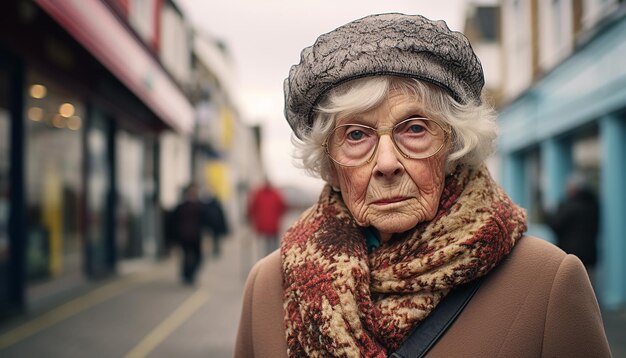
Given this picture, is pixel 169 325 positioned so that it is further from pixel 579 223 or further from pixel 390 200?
pixel 390 200

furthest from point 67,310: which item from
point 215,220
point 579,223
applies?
point 579,223

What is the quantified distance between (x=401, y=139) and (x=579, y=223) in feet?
23.2

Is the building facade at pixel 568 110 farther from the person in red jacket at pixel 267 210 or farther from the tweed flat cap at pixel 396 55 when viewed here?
the tweed flat cap at pixel 396 55

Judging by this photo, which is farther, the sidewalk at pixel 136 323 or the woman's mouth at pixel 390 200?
the sidewalk at pixel 136 323

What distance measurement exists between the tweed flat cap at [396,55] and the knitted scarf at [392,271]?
0.26m

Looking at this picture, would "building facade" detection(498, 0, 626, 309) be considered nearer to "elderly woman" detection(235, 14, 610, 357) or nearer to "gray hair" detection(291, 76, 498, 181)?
"gray hair" detection(291, 76, 498, 181)

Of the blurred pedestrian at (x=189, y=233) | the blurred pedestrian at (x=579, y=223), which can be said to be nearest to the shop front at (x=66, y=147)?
the blurred pedestrian at (x=189, y=233)

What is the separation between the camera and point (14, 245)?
8047mm

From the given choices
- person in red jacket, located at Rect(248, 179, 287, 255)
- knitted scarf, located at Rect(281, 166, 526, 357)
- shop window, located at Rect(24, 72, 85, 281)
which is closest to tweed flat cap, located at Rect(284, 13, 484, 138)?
knitted scarf, located at Rect(281, 166, 526, 357)

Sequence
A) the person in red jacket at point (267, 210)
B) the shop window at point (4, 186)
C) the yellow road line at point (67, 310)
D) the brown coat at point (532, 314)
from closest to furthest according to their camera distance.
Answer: the brown coat at point (532, 314) < the yellow road line at point (67, 310) < the shop window at point (4, 186) < the person in red jacket at point (267, 210)

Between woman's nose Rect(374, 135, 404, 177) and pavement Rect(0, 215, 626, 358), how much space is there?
4801 millimetres

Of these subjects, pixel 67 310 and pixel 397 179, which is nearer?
pixel 397 179

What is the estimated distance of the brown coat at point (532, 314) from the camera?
1460 mm

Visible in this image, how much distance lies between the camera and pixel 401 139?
1.61m
